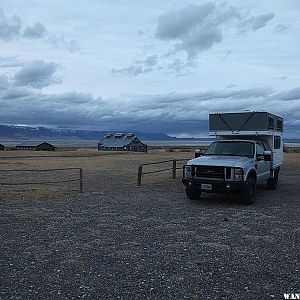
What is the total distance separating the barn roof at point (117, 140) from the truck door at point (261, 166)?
243 ft

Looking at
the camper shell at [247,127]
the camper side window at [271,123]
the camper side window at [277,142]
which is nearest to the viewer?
the camper shell at [247,127]

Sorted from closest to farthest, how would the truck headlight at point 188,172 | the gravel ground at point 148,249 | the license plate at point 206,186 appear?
the gravel ground at point 148,249, the license plate at point 206,186, the truck headlight at point 188,172

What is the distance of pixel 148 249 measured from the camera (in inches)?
260

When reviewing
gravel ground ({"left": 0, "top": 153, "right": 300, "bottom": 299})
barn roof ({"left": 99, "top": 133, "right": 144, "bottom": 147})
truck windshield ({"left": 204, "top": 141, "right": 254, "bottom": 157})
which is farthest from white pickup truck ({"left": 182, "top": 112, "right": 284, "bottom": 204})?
barn roof ({"left": 99, "top": 133, "right": 144, "bottom": 147})

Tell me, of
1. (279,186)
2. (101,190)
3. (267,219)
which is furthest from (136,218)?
(279,186)

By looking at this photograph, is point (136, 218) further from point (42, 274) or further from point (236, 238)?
point (42, 274)

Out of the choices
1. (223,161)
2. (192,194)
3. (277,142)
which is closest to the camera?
(223,161)

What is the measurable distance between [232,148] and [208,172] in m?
1.87

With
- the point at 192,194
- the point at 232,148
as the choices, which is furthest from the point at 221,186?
the point at 232,148

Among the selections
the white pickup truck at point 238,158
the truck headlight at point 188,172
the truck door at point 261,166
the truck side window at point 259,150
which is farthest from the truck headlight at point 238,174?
the truck side window at point 259,150

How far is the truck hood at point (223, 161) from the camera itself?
35.7ft

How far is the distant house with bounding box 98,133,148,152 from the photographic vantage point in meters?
86.3

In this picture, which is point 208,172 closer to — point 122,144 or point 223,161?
point 223,161

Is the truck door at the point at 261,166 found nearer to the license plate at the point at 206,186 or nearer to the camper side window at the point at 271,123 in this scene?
the camper side window at the point at 271,123
